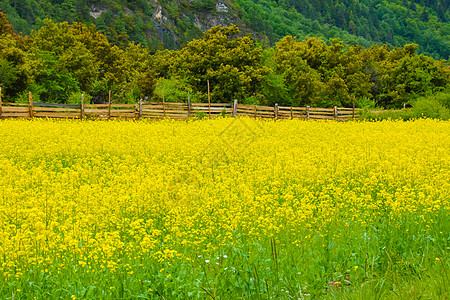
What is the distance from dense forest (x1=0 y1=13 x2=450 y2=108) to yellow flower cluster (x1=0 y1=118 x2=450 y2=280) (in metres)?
18.7

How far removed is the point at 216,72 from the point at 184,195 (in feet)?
89.2

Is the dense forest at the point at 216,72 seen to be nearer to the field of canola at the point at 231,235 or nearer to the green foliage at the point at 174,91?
the green foliage at the point at 174,91

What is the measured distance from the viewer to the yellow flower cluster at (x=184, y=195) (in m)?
5.01

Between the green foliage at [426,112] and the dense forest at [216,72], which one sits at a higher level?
the dense forest at [216,72]

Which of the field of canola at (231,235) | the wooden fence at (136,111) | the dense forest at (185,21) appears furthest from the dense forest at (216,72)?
the field of canola at (231,235)

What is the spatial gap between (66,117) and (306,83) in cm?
2222

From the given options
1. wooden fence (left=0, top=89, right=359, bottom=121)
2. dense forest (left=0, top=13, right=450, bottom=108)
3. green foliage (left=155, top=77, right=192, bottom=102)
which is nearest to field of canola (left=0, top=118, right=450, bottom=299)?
wooden fence (left=0, top=89, right=359, bottom=121)

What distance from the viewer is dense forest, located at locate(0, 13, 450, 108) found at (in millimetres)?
33469

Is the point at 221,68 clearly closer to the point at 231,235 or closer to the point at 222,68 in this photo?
the point at 222,68

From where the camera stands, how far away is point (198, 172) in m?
9.80

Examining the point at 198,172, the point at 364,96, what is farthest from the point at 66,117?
the point at 364,96

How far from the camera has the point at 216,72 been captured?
33.6 m

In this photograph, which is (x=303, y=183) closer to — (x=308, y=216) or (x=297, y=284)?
(x=308, y=216)

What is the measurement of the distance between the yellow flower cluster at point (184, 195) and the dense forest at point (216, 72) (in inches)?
737
